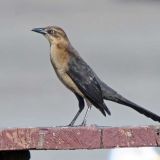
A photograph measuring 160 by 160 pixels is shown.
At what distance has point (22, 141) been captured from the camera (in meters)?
3.72

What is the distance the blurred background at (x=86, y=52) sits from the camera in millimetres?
9555

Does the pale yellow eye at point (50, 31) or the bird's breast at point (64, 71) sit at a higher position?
the pale yellow eye at point (50, 31)

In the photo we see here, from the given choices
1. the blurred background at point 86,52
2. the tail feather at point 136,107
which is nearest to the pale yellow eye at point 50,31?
the tail feather at point 136,107

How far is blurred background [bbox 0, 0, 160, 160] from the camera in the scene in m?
9.55

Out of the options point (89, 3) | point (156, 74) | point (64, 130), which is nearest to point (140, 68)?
point (156, 74)

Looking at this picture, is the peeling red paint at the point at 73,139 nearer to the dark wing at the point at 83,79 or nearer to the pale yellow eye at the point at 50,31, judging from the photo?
the dark wing at the point at 83,79

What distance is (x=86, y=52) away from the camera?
32.0 ft

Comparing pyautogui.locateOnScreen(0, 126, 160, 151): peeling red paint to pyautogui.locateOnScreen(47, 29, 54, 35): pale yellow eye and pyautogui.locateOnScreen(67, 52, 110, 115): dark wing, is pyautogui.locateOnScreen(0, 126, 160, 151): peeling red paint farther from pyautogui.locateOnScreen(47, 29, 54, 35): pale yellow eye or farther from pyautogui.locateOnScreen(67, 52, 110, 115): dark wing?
pyautogui.locateOnScreen(47, 29, 54, 35): pale yellow eye

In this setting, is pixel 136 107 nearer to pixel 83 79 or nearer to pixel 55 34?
pixel 83 79

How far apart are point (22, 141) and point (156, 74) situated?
6.00 m

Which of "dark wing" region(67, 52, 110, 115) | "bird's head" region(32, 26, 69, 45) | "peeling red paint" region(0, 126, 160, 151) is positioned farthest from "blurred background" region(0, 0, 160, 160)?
"peeling red paint" region(0, 126, 160, 151)

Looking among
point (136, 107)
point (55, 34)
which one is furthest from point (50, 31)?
point (136, 107)

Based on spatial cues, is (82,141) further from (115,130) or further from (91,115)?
(91,115)

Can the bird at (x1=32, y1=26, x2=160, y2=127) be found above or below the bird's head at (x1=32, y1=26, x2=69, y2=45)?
below
